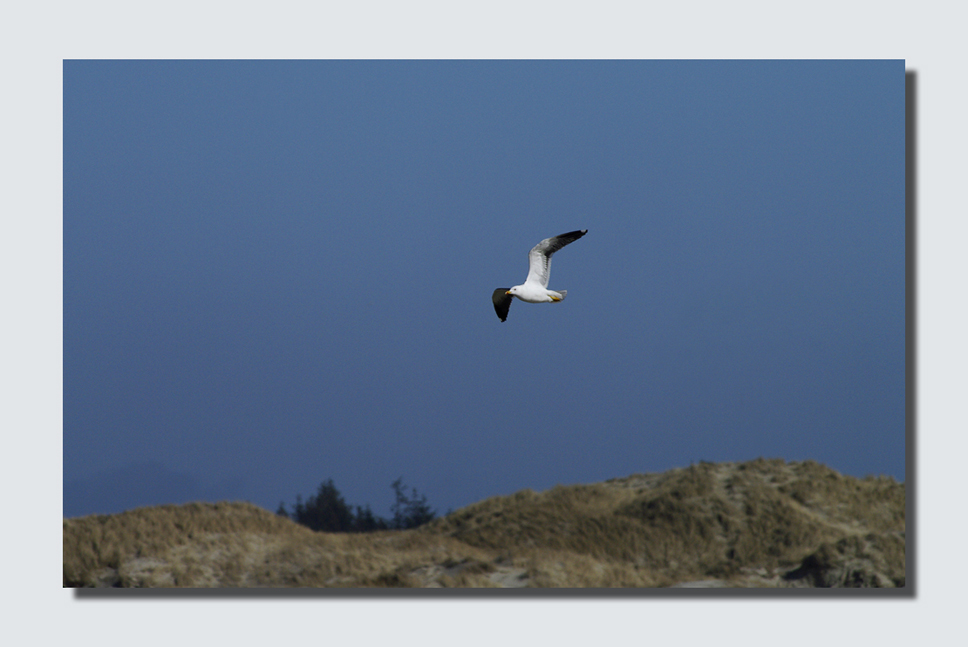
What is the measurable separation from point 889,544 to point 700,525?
5.91 feet

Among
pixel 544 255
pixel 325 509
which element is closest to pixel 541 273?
pixel 544 255

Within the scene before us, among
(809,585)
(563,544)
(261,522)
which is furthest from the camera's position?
(261,522)

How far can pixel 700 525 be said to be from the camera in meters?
8.90

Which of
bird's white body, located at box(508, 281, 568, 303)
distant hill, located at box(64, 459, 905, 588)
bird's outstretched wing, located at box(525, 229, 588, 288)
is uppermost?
bird's outstretched wing, located at box(525, 229, 588, 288)

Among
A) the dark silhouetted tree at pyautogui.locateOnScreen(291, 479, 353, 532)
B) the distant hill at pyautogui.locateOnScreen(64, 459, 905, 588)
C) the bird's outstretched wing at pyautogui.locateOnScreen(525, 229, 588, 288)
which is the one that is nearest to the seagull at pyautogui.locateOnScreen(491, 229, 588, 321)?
the bird's outstretched wing at pyautogui.locateOnScreen(525, 229, 588, 288)

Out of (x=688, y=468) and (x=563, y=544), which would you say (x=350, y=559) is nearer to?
(x=563, y=544)

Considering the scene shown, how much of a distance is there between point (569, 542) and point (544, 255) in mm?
3118

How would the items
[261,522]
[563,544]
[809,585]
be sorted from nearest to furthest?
1. [809,585]
2. [563,544]
3. [261,522]

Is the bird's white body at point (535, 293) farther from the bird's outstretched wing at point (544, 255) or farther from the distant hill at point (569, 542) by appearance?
the distant hill at point (569, 542)

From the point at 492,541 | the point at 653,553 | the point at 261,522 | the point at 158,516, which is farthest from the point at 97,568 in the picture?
the point at 653,553

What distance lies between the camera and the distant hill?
27.2ft

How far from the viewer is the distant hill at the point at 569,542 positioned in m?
8.30

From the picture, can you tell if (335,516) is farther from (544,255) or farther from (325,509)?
(544,255)

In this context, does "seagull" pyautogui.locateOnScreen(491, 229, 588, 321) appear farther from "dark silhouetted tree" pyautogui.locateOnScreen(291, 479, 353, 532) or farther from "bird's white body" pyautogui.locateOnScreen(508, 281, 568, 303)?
"dark silhouetted tree" pyautogui.locateOnScreen(291, 479, 353, 532)
